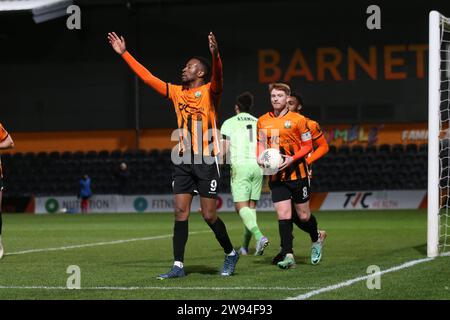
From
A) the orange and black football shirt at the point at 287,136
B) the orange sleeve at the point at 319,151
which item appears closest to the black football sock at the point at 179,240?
the orange and black football shirt at the point at 287,136

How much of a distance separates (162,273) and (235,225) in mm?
11481

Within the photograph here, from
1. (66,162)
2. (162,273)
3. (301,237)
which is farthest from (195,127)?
(66,162)

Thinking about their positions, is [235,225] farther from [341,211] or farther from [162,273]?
[162,273]

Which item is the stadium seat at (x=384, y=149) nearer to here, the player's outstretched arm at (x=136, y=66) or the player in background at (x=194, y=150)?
the player in background at (x=194, y=150)

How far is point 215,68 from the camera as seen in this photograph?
30.5ft

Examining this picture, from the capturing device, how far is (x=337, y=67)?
31531mm

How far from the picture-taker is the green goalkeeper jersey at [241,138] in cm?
1334

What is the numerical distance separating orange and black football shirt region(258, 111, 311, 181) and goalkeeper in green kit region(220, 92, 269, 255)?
6.46ft

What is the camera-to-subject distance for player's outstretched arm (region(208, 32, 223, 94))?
8.96 metres

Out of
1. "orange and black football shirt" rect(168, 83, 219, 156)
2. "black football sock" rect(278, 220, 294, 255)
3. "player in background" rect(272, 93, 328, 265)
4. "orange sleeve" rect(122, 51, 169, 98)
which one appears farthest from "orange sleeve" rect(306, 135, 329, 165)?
"orange sleeve" rect(122, 51, 169, 98)

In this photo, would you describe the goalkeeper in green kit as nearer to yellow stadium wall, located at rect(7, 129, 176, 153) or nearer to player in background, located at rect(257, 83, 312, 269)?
player in background, located at rect(257, 83, 312, 269)

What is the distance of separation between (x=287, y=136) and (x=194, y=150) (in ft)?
5.57

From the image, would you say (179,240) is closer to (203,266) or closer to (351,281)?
(203,266)

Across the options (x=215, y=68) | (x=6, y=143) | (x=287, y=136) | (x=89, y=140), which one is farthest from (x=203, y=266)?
(x=89, y=140)
